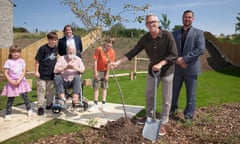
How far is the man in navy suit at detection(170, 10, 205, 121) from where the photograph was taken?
161 inches

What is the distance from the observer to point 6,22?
827 inches

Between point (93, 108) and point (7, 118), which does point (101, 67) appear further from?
point (7, 118)

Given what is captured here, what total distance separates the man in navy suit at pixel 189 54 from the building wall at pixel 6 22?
1930cm

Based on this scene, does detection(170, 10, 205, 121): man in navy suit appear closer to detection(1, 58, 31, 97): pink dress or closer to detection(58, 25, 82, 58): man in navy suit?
detection(58, 25, 82, 58): man in navy suit

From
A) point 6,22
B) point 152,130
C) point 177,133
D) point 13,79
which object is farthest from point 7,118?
point 6,22

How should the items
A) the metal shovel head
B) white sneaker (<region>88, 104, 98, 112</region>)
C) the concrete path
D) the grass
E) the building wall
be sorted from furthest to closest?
the building wall
white sneaker (<region>88, 104, 98, 112</region>)
the concrete path
the grass
the metal shovel head

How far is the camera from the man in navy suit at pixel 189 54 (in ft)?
13.4

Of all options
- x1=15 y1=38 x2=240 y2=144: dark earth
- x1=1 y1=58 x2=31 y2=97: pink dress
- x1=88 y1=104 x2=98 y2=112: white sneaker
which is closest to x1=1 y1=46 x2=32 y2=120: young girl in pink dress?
x1=1 y1=58 x2=31 y2=97: pink dress

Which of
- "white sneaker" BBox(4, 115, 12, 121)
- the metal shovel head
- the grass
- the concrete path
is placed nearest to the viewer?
the metal shovel head

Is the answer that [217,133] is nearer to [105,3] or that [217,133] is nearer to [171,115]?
[171,115]

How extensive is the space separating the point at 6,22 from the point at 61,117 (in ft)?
63.5

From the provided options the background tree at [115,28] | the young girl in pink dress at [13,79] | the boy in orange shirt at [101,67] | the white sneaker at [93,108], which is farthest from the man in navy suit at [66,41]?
the background tree at [115,28]

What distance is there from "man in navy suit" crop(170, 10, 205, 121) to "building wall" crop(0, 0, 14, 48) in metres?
19.3

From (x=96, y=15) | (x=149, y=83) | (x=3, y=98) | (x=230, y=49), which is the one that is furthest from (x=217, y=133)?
(x=230, y=49)
